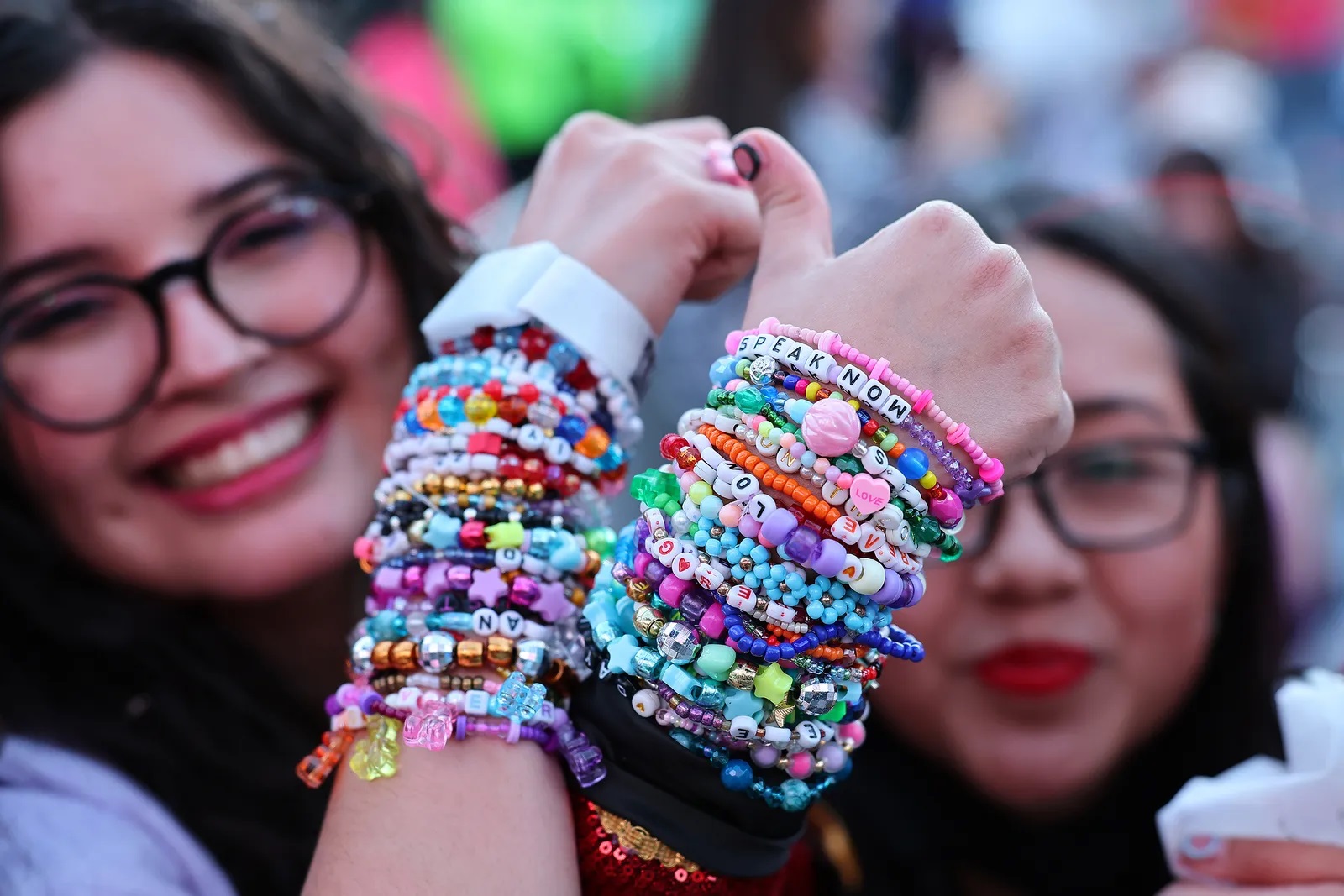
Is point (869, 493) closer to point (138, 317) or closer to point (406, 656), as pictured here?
point (406, 656)

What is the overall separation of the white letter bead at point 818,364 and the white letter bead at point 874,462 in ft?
0.23

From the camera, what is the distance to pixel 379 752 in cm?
93

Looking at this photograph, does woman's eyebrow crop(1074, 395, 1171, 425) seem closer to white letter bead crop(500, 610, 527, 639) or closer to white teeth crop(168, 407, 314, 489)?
white letter bead crop(500, 610, 527, 639)

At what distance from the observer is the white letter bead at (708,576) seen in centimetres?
81

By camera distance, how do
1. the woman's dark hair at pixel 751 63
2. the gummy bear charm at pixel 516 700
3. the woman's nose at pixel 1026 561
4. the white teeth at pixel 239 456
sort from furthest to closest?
the woman's dark hair at pixel 751 63, the white teeth at pixel 239 456, the woman's nose at pixel 1026 561, the gummy bear charm at pixel 516 700

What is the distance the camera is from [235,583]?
1374 millimetres

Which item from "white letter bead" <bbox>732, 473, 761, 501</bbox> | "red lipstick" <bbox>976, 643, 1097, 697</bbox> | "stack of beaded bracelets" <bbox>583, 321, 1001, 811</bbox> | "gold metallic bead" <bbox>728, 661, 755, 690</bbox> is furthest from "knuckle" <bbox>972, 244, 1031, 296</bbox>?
"red lipstick" <bbox>976, 643, 1097, 697</bbox>

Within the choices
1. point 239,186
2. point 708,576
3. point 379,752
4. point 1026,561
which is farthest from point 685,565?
point 239,186

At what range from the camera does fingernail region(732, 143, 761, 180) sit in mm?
976

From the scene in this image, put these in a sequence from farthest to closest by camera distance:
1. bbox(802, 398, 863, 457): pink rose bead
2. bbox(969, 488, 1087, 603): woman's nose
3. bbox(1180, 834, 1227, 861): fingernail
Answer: bbox(969, 488, 1087, 603): woman's nose
bbox(1180, 834, 1227, 861): fingernail
bbox(802, 398, 863, 457): pink rose bead

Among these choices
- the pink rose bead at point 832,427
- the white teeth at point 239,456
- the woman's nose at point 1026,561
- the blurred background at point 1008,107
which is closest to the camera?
the pink rose bead at point 832,427

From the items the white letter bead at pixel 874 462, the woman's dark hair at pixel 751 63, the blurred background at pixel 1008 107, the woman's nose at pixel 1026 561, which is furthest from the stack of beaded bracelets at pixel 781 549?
the woman's dark hair at pixel 751 63

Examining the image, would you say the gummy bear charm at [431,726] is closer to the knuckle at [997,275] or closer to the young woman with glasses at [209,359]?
the young woman with glasses at [209,359]

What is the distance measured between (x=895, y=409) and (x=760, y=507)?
126mm
